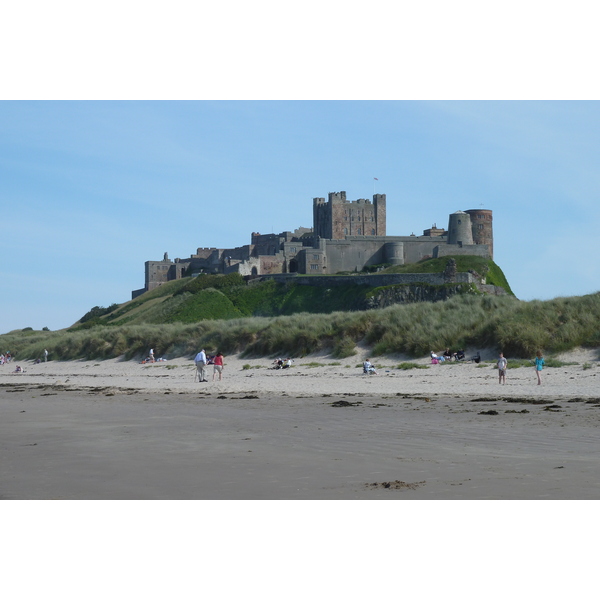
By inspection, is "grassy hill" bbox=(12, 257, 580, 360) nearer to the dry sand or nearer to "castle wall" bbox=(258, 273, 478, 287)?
the dry sand

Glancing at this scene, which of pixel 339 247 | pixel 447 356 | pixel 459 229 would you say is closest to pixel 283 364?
pixel 447 356

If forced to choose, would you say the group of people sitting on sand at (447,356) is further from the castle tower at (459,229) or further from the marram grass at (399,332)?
the castle tower at (459,229)

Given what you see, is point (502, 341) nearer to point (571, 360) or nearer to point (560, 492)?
point (571, 360)

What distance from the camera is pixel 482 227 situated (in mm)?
71188

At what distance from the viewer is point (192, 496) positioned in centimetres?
610

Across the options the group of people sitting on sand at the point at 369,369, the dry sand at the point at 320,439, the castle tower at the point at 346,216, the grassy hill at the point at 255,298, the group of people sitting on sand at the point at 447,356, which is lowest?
the dry sand at the point at 320,439

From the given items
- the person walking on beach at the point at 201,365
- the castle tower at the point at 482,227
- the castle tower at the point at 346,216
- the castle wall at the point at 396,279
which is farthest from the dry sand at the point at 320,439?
the castle tower at the point at 346,216

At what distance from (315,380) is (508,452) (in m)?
12.6

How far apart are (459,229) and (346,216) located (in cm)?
1401

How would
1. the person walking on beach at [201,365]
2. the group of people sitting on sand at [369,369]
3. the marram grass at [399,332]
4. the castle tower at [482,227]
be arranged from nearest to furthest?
the marram grass at [399,332] → the group of people sitting on sand at [369,369] → the person walking on beach at [201,365] → the castle tower at [482,227]

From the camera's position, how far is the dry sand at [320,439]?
21.0 feet

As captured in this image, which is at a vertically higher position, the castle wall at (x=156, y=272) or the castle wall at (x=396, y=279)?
the castle wall at (x=156, y=272)

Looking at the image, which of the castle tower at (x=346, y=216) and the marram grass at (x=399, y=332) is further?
the castle tower at (x=346, y=216)

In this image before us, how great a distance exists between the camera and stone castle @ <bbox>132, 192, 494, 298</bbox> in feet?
217
